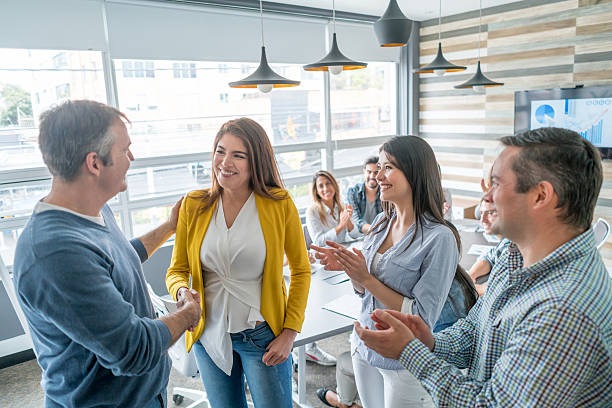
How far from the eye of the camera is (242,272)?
162 cm

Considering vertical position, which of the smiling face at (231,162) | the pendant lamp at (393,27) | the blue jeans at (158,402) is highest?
the pendant lamp at (393,27)

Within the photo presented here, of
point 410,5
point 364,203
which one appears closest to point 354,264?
point 364,203

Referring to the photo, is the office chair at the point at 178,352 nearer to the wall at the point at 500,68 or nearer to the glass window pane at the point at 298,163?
the glass window pane at the point at 298,163

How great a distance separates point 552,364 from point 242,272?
1078mm

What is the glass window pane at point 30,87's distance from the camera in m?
3.42

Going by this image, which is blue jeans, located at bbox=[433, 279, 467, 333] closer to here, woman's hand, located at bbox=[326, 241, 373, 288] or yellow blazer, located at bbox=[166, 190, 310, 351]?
woman's hand, located at bbox=[326, 241, 373, 288]

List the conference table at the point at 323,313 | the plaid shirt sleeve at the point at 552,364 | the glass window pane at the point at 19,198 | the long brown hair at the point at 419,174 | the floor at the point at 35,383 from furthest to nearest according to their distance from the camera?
the glass window pane at the point at 19,198 → the floor at the point at 35,383 → the conference table at the point at 323,313 → the long brown hair at the point at 419,174 → the plaid shirt sleeve at the point at 552,364

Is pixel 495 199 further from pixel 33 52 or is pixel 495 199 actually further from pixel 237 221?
pixel 33 52

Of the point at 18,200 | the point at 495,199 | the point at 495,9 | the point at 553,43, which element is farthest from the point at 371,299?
the point at 495,9

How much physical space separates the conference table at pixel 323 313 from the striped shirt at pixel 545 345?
1.06 meters

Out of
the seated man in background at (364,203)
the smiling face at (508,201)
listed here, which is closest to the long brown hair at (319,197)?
the seated man in background at (364,203)

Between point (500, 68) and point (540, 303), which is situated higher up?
point (500, 68)

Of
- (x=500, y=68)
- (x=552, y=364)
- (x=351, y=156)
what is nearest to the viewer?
(x=552, y=364)

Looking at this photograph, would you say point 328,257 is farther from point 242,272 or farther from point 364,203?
Answer: point 364,203
